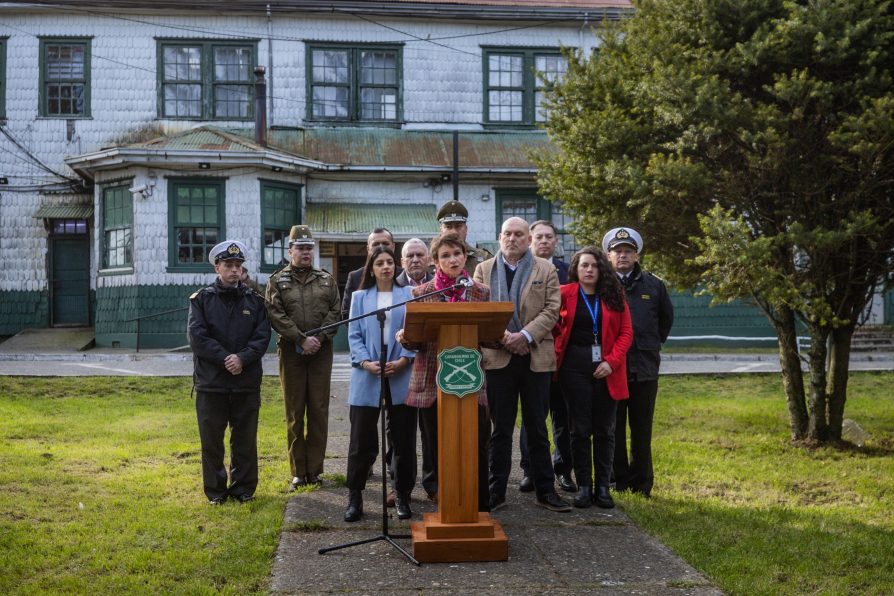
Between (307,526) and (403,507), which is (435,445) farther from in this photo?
(307,526)

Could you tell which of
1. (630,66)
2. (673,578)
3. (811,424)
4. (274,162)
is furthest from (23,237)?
(673,578)

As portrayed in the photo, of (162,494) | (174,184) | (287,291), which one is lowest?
(162,494)

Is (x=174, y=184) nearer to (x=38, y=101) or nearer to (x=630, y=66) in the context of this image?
(x=38, y=101)

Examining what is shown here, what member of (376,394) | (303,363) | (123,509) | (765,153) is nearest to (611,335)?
(376,394)

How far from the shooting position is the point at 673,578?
536 centimetres

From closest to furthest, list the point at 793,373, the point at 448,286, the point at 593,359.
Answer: the point at 448,286 → the point at 593,359 → the point at 793,373

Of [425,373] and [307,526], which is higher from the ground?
[425,373]

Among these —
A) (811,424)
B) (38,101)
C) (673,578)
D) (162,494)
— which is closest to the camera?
(673,578)

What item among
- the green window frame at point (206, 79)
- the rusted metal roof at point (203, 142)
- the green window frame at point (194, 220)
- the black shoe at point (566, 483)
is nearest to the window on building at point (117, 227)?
the green window frame at point (194, 220)

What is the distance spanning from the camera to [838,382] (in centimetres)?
1036

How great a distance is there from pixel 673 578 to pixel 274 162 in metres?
15.8

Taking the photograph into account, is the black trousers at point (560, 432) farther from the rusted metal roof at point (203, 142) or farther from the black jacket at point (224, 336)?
the rusted metal roof at point (203, 142)

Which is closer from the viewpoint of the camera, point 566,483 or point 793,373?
point 566,483

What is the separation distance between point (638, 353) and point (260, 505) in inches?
121
